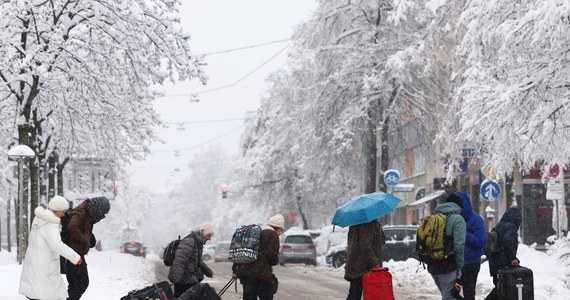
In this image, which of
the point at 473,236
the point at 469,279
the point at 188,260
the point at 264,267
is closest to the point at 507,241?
the point at 469,279

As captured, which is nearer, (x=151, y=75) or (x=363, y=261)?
(x=363, y=261)

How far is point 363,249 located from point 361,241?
107 millimetres

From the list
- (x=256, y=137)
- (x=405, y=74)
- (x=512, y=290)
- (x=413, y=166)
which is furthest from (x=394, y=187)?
(x=256, y=137)

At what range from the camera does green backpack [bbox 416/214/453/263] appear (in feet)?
39.7

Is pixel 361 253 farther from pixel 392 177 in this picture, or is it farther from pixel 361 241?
pixel 392 177

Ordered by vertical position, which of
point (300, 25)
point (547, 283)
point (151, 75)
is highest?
point (300, 25)

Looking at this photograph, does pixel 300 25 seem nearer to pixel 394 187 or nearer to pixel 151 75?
pixel 394 187

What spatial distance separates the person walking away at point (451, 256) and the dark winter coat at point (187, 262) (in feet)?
9.44

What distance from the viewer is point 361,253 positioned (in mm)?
11953

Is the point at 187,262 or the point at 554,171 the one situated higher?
the point at 554,171

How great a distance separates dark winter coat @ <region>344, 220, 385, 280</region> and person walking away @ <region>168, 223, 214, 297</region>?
1806 mm

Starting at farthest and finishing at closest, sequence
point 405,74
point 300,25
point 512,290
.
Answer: point 300,25, point 405,74, point 512,290

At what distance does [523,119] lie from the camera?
672 inches

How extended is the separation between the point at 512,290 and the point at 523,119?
459 centimetres
